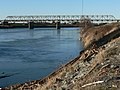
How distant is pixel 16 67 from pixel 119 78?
80.1 ft

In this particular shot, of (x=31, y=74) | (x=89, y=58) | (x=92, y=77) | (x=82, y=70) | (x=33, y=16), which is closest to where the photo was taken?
(x=92, y=77)

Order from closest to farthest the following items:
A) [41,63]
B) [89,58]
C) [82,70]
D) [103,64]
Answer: [103,64], [82,70], [89,58], [41,63]

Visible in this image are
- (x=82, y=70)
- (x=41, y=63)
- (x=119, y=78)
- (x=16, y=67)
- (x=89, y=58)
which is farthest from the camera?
(x=41, y=63)

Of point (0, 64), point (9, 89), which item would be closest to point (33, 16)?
point (0, 64)

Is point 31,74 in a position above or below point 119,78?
below

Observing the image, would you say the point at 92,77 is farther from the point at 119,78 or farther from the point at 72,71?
the point at 72,71

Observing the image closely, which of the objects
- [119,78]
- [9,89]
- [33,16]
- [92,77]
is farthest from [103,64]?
[33,16]

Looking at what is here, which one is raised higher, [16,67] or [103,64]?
[103,64]

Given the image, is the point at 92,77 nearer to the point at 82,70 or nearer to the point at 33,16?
the point at 82,70

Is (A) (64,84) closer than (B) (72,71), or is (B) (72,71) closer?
(A) (64,84)

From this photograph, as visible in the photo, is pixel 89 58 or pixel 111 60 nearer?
pixel 111 60

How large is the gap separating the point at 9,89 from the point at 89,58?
4193 mm

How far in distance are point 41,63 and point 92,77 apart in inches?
1010

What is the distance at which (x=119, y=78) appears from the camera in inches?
505
